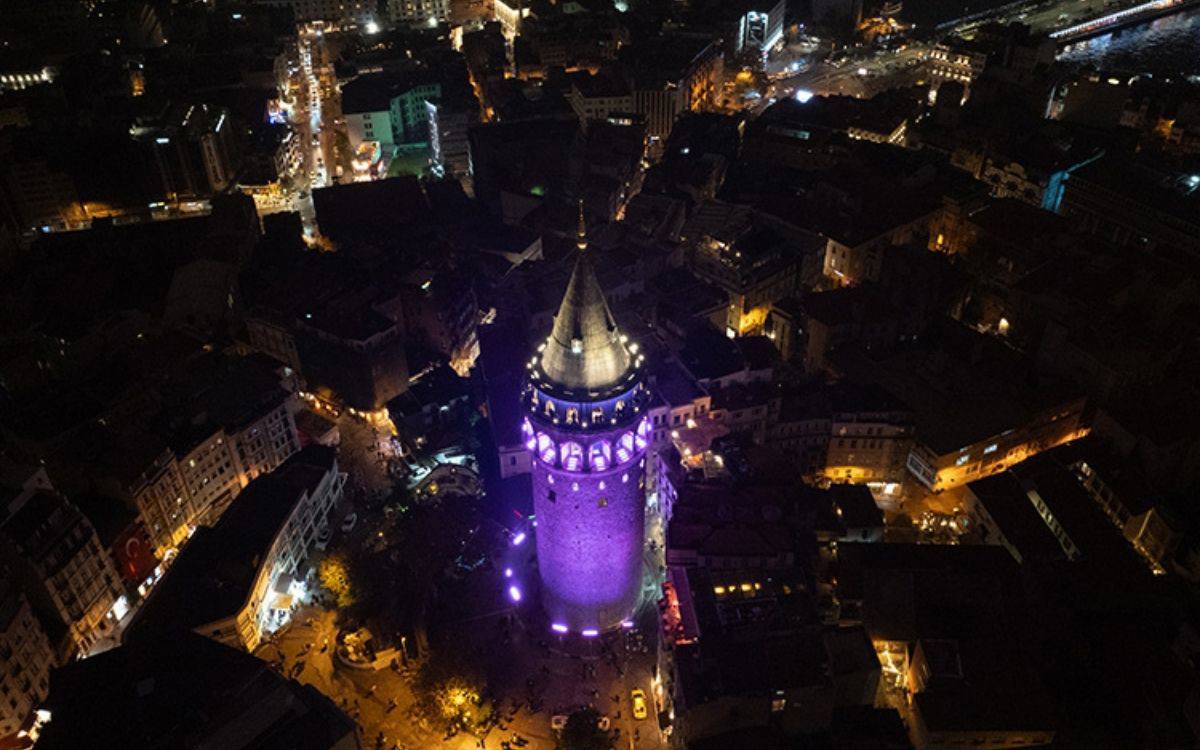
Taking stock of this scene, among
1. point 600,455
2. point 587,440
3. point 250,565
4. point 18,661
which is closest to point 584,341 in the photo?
point 587,440

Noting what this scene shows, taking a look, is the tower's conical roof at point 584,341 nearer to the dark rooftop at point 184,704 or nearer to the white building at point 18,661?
the dark rooftop at point 184,704

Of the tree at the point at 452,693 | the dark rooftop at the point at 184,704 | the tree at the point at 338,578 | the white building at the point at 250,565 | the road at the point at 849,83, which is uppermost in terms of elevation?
the road at the point at 849,83

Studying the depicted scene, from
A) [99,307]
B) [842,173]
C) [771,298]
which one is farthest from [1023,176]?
[99,307]

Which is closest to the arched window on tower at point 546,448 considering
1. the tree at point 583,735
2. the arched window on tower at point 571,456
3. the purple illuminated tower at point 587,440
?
the purple illuminated tower at point 587,440

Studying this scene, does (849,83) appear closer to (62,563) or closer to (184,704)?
(62,563)

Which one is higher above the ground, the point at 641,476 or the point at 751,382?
the point at 641,476

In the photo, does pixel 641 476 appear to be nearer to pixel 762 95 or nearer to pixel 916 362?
pixel 916 362
